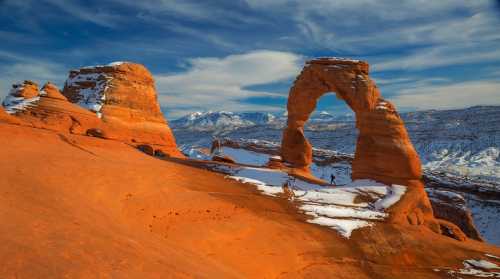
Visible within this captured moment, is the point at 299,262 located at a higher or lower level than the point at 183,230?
lower

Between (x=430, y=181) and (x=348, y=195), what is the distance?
135ft

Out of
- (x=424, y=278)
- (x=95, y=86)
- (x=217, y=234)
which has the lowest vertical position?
(x=424, y=278)

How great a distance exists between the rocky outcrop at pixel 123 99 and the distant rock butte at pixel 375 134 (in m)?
18.0

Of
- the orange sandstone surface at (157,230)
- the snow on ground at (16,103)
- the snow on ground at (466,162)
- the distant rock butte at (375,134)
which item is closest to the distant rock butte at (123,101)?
the snow on ground at (16,103)

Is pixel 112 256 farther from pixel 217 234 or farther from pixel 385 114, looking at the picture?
pixel 385 114

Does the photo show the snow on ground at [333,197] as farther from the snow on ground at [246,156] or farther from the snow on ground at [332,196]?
the snow on ground at [246,156]

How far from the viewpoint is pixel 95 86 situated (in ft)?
127

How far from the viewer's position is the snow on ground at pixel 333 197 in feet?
56.1

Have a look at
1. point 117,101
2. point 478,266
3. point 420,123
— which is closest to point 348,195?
point 478,266

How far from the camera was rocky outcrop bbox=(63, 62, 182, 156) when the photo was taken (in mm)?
36875

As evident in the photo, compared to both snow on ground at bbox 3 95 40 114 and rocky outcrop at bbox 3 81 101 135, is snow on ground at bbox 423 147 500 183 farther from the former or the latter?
snow on ground at bbox 3 95 40 114

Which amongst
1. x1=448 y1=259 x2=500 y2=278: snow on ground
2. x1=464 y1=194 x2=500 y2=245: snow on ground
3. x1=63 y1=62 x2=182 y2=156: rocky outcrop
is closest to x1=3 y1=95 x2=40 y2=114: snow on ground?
x1=63 y1=62 x2=182 y2=156: rocky outcrop

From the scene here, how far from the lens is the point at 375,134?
2505 centimetres

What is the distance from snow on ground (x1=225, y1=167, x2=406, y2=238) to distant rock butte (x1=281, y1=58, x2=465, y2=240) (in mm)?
923
